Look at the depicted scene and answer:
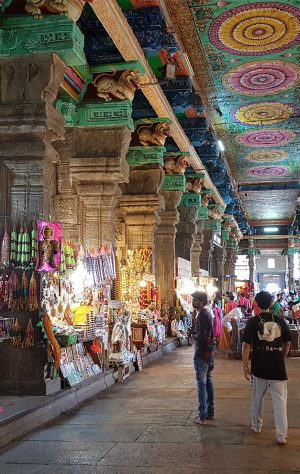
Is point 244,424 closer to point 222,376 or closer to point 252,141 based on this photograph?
point 222,376

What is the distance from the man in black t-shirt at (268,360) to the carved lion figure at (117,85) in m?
4.43

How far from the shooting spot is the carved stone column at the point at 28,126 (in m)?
6.52

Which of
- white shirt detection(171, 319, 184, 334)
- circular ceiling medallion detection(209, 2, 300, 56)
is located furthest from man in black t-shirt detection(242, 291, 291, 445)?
white shirt detection(171, 319, 184, 334)

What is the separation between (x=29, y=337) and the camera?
6.54 meters

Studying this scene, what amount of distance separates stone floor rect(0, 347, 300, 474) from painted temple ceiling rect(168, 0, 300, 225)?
228 inches

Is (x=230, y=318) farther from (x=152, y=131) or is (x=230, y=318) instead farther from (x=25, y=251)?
(x=25, y=251)

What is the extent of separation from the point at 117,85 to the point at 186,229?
8577mm

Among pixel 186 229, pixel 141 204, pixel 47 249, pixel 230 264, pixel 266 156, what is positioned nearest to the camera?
pixel 47 249

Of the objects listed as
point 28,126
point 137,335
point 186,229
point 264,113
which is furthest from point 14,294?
point 186,229

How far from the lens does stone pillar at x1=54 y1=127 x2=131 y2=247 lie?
9172 mm

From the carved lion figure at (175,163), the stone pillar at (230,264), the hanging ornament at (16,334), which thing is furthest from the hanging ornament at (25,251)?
the stone pillar at (230,264)

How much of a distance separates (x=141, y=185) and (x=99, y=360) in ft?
16.3

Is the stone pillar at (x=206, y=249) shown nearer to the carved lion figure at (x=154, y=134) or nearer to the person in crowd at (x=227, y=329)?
the person in crowd at (x=227, y=329)

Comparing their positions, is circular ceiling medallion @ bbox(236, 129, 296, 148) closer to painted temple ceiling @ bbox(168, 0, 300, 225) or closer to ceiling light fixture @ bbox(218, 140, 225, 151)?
painted temple ceiling @ bbox(168, 0, 300, 225)
